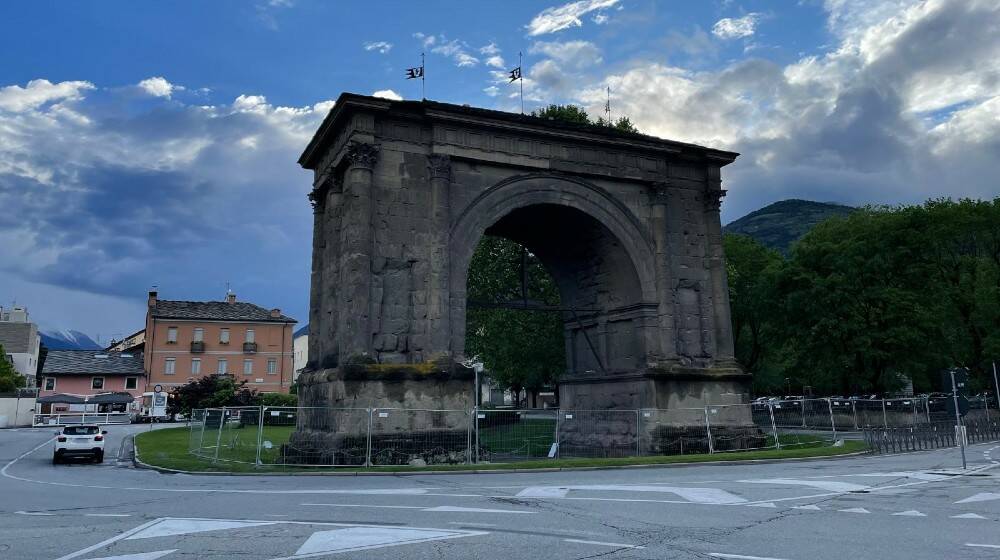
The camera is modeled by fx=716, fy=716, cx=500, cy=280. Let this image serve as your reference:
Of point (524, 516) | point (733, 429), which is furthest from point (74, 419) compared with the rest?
point (524, 516)

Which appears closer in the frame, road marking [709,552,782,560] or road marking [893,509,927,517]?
road marking [709,552,782,560]

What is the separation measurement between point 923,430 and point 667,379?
27.5ft

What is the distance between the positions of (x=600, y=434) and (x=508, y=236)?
27.2 feet

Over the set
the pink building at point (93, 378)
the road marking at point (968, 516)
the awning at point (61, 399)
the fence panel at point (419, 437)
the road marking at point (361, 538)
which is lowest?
the road marking at point (968, 516)

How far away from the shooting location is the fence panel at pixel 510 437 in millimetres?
20422

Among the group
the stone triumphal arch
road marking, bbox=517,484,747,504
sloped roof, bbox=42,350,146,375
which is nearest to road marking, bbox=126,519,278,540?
road marking, bbox=517,484,747,504

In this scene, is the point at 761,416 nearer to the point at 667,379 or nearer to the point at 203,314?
the point at 667,379

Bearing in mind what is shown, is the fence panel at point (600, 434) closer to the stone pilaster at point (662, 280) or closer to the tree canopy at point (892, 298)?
the stone pilaster at point (662, 280)

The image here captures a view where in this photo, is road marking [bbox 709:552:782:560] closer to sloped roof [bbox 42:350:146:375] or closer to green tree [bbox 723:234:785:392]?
green tree [bbox 723:234:785:392]

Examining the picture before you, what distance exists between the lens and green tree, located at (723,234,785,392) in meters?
41.4

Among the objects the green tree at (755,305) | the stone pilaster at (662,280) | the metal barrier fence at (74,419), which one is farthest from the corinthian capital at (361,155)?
the metal barrier fence at (74,419)

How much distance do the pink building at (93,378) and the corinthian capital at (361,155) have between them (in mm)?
52549

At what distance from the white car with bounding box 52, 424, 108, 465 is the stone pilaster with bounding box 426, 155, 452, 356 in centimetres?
1183

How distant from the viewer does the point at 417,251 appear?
70.4 feet
